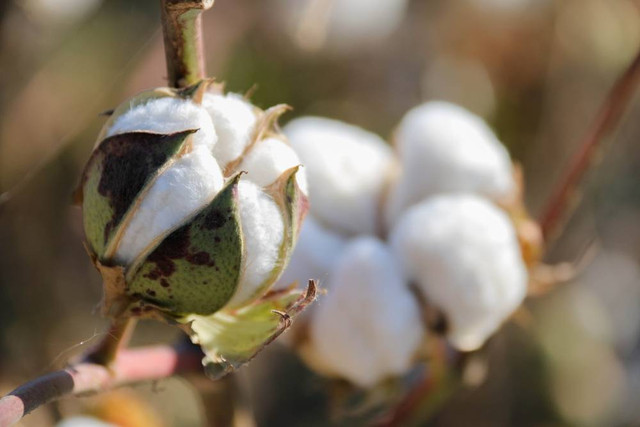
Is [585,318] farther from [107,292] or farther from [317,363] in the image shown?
[107,292]

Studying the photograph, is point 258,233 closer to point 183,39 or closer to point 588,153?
point 183,39

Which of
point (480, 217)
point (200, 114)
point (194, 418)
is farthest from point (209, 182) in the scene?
point (194, 418)

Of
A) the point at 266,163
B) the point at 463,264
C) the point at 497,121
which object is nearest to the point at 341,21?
the point at 497,121

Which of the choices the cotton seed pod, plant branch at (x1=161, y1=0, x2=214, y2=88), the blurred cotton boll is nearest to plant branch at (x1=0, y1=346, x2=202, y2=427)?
the cotton seed pod

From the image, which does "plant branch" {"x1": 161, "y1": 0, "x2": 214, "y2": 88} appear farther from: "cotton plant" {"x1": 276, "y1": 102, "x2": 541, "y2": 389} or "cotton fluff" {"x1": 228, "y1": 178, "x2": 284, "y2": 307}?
"cotton plant" {"x1": 276, "y1": 102, "x2": 541, "y2": 389}

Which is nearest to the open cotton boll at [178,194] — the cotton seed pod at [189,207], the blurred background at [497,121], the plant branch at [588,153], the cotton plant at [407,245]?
the cotton seed pod at [189,207]

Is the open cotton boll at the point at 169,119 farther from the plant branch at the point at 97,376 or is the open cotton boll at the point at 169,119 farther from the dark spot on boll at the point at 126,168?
the plant branch at the point at 97,376
